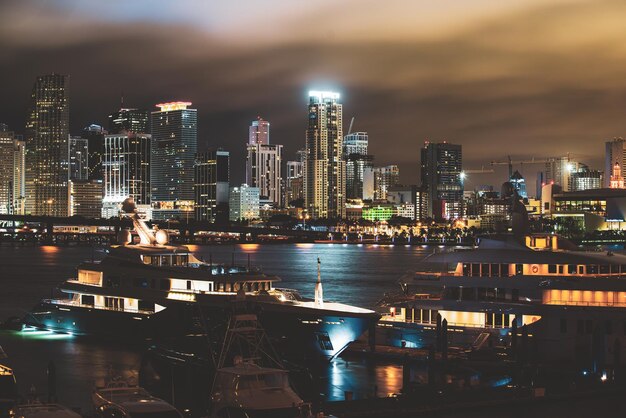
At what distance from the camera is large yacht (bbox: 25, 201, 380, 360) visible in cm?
3450

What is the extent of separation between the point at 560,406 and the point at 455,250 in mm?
10496

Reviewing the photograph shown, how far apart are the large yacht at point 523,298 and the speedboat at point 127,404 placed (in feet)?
50.7

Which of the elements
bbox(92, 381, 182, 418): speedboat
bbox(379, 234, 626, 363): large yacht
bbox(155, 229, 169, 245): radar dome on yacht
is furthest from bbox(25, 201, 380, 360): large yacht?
bbox(92, 381, 182, 418): speedboat

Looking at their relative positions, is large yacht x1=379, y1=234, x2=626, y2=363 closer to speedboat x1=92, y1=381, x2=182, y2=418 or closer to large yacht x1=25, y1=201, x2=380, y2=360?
large yacht x1=25, y1=201, x2=380, y2=360

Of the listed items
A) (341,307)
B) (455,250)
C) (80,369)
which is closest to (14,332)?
(80,369)

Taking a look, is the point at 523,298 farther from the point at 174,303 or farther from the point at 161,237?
the point at 161,237

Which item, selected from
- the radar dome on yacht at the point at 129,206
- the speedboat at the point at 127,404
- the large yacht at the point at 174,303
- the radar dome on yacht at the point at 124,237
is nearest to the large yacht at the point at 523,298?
the large yacht at the point at 174,303

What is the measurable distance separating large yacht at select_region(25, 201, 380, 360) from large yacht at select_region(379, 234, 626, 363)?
2916 millimetres

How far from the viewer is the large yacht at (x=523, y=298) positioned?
3456cm

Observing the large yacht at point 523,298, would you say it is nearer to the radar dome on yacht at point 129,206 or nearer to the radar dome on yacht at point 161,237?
the radar dome on yacht at point 161,237

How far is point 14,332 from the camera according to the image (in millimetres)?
47344

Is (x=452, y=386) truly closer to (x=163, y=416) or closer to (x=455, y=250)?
(x=455, y=250)

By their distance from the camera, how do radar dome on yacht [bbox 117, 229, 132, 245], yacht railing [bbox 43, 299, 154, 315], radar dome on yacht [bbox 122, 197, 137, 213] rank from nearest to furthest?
yacht railing [bbox 43, 299, 154, 315] < radar dome on yacht [bbox 117, 229, 132, 245] < radar dome on yacht [bbox 122, 197, 137, 213]

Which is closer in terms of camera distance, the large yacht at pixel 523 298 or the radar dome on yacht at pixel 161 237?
the large yacht at pixel 523 298
